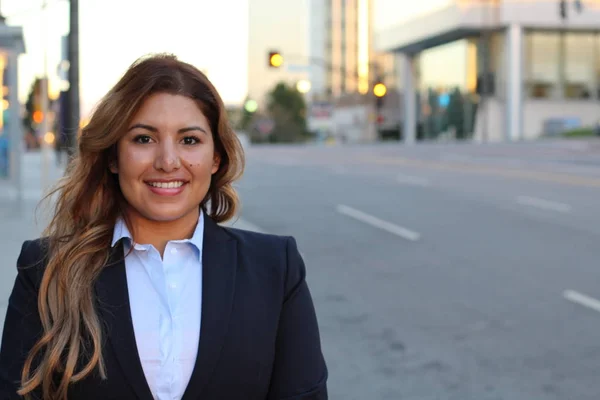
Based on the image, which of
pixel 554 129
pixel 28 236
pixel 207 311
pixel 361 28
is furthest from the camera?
pixel 361 28

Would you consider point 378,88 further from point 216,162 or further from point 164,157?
point 164,157

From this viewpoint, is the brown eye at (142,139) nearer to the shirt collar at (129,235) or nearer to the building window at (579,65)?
the shirt collar at (129,235)

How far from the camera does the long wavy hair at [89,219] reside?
2420mm

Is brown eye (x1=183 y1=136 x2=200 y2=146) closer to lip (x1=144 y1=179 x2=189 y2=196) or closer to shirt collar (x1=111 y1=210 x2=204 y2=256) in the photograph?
lip (x1=144 y1=179 x2=189 y2=196)

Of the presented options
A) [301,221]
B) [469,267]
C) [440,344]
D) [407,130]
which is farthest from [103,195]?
[407,130]

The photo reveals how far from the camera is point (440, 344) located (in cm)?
784

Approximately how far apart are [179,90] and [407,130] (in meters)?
80.5

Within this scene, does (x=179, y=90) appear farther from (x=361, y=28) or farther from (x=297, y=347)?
(x=361, y=28)

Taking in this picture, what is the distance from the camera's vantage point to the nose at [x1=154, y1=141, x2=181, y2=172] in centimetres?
250

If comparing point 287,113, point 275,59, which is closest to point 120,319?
point 275,59

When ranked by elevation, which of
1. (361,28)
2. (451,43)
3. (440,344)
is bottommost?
(440,344)

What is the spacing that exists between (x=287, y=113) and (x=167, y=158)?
405 ft

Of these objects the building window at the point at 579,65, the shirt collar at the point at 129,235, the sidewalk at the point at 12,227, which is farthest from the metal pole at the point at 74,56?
the building window at the point at 579,65

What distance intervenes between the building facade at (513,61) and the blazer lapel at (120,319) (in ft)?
210
